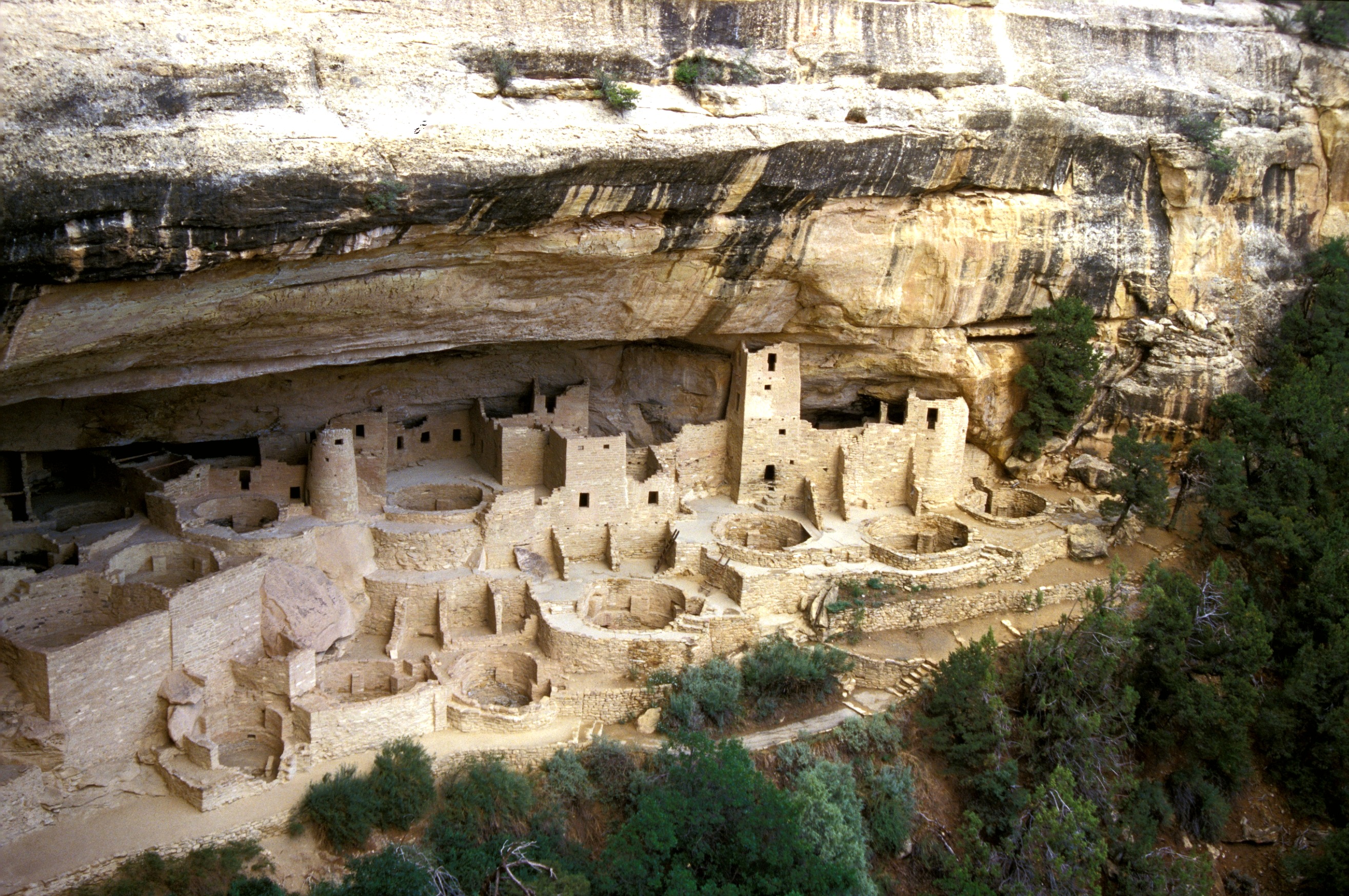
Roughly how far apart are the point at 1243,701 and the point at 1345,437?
5768mm

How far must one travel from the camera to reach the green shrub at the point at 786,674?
16078 millimetres

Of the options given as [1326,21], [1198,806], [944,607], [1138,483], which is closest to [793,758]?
[944,607]

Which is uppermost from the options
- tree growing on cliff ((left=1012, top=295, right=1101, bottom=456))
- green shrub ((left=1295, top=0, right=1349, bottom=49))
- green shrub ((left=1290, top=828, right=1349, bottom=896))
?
green shrub ((left=1295, top=0, right=1349, bottom=49))

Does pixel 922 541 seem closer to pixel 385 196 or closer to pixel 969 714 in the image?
pixel 969 714

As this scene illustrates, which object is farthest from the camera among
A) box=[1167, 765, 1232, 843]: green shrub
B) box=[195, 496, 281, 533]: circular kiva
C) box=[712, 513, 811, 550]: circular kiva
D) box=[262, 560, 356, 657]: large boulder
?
box=[712, 513, 811, 550]: circular kiva

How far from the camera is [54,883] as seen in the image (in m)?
11.8

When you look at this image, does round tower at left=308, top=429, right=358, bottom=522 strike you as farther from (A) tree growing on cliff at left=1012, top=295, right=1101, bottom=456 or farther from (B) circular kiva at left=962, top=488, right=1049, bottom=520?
(A) tree growing on cliff at left=1012, top=295, right=1101, bottom=456

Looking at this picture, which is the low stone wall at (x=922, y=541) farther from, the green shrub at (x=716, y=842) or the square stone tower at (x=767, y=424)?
the green shrub at (x=716, y=842)

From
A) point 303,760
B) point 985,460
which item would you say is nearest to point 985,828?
point 985,460

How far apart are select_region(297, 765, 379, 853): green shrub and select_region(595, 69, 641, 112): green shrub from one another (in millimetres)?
9168

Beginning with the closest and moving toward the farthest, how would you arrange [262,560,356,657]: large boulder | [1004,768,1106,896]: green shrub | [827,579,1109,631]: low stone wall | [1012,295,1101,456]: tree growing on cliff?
[1004,768,1106,896]: green shrub < [262,560,356,657]: large boulder < [827,579,1109,631]: low stone wall < [1012,295,1101,456]: tree growing on cliff

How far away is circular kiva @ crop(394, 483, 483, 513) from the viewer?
18594mm

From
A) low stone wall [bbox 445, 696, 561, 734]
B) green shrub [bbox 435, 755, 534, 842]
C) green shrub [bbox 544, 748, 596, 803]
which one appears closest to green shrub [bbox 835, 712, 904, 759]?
green shrub [bbox 544, 748, 596, 803]

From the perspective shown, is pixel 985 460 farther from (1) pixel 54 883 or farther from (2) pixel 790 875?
(1) pixel 54 883
